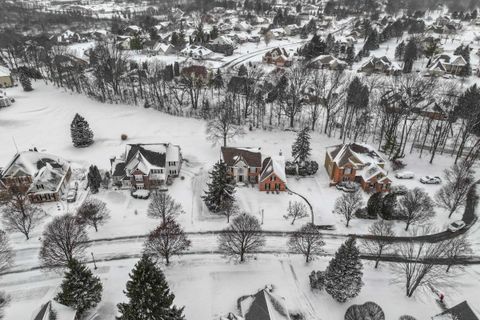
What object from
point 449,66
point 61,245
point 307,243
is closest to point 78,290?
point 61,245

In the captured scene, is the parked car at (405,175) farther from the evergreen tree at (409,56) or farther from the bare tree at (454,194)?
the evergreen tree at (409,56)

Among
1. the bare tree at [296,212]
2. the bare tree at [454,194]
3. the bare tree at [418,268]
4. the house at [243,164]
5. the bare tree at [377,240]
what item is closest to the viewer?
the bare tree at [418,268]

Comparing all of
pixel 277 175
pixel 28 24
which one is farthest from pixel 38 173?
pixel 28 24

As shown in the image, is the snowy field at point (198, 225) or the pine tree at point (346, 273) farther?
the snowy field at point (198, 225)

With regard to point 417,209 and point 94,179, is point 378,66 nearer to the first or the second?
point 417,209

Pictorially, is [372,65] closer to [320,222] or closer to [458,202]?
[458,202]

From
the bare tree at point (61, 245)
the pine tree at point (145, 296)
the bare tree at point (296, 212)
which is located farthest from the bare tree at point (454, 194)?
the bare tree at point (61, 245)

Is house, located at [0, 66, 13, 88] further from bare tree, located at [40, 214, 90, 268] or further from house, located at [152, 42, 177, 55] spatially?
bare tree, located at [40, 214, 90, 268]
